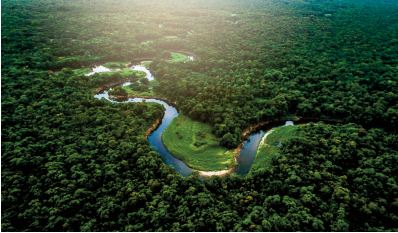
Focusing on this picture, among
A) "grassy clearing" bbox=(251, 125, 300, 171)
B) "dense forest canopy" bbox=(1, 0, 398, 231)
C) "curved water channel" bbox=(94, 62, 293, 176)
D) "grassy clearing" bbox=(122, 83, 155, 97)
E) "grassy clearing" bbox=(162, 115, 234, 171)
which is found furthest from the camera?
"grassy clearing" bbox=(122, 83, 155, 97)

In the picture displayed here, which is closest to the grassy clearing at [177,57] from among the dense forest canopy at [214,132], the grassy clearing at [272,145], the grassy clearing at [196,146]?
the dense forest canopy at [214,132]

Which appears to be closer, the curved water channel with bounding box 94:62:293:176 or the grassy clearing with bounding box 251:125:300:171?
the grassy clearing with bounding box 251:125:300:171

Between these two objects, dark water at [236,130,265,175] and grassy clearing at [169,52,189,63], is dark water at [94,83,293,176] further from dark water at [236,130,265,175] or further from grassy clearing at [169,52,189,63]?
grassy clearing at [169,52,189,63]

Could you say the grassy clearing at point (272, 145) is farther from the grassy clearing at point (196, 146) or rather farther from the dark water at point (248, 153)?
the grassy clearing at point (196, 146)

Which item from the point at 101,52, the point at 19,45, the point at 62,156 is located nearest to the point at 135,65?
the point at 101,52

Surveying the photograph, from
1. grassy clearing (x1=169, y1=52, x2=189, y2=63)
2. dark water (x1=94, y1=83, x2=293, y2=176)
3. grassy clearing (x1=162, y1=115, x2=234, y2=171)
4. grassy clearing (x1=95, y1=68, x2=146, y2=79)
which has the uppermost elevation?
grassy clearing (x1=95, y1=68, x2=146, y2=79)

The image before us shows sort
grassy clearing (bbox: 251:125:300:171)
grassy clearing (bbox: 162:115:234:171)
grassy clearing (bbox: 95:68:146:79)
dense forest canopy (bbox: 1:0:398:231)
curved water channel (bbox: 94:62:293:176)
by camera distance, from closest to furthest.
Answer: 1. dense forest canopy (bbox: 1:0:398:231)
2. grassy clearing (bbox: 251:125:300:171)
3. curved water channel (bbox: 94:62:293:176)
4. grassy clearing (bbox: 162:115:234:171)
5. grassy clearing (bbox: 95:68:146:79)

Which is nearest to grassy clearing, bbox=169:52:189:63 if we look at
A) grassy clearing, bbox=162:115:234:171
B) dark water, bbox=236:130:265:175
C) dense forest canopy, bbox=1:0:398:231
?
dense forest canopy, bbox=1:0:398:231
